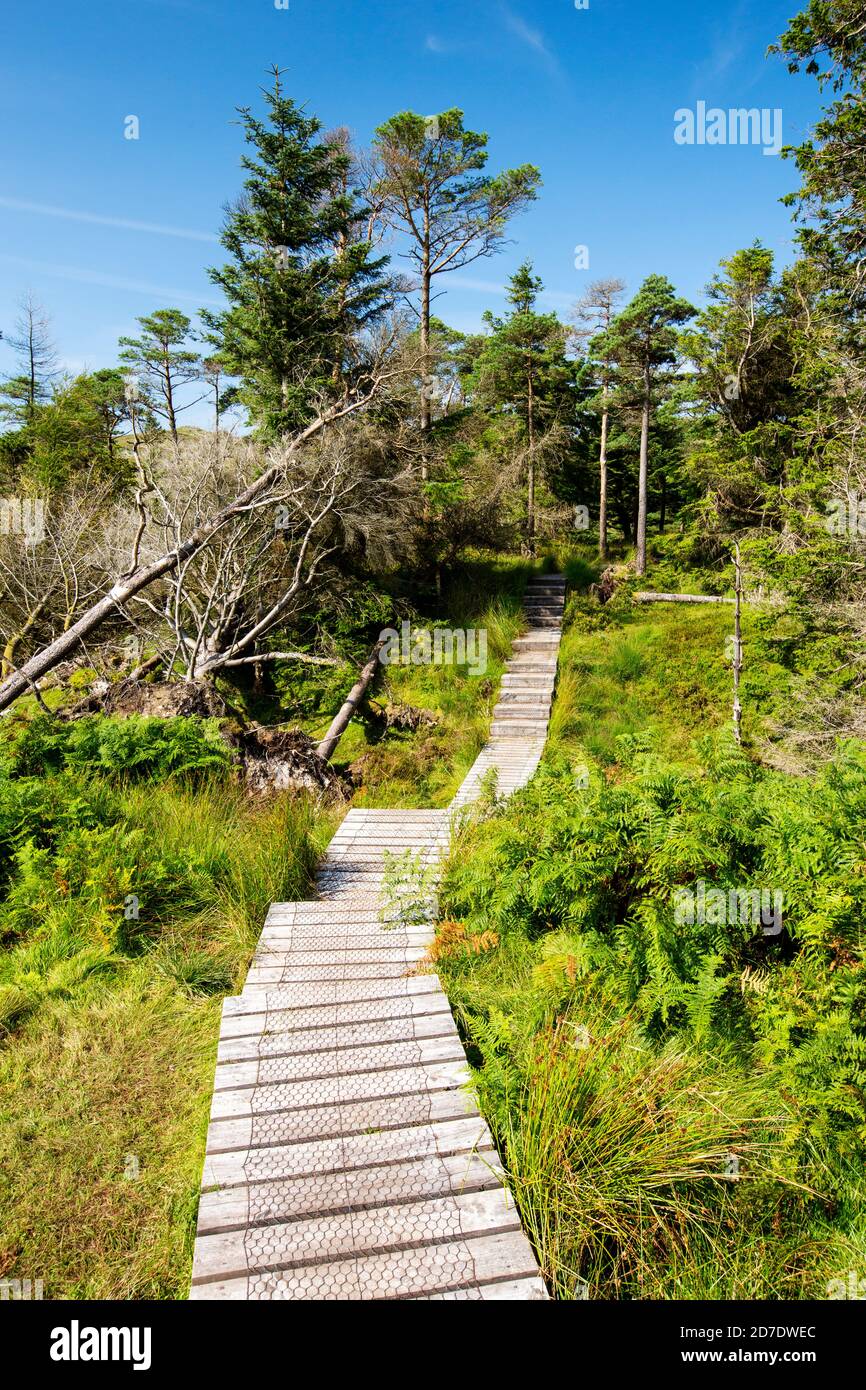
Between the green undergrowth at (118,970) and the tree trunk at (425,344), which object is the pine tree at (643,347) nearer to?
the tree trunk at (425,344)

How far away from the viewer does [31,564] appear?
13.4 m

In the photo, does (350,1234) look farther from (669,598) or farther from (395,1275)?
(669,598)

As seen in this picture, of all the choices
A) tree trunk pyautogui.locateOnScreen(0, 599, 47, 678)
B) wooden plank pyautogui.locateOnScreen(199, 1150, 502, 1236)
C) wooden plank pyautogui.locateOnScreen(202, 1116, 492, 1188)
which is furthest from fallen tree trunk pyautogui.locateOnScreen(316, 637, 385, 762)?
wooden plank pyautogui.locateOnScreen(199, 1150, 502, 1236)

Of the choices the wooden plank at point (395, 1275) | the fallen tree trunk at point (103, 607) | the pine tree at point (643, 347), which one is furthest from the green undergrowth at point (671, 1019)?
the pine tree at point (643, 347)

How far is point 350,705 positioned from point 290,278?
7.80 m

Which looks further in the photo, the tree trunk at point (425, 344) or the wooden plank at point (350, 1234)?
the tree trunk at point (425, 344)

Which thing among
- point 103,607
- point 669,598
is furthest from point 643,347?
point 103,607

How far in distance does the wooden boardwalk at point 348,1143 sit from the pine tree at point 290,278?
11.2m

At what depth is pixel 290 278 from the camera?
484 inches

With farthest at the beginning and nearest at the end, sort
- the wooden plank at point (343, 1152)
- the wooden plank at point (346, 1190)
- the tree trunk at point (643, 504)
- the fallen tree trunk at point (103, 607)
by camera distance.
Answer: the tree trunk at point (643, 504) < the fallen tree trunk at point (103, 607) < the wooden plank at point (343, 1152) < the wooden plank at point (346, 1190)

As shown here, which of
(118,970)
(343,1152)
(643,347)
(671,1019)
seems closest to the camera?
(343,1152)

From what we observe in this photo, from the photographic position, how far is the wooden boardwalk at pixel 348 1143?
2.29 metres

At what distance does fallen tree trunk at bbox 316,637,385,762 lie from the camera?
10086 millimetres
